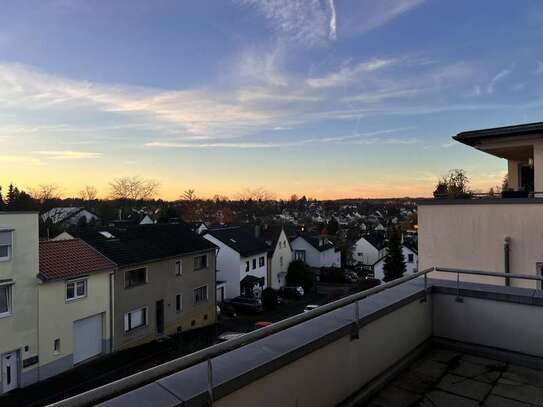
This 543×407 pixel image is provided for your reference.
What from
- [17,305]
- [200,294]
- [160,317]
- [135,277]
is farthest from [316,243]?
[17,305]

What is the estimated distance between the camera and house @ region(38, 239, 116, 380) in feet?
57.4

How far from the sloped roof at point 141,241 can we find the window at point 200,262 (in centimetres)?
63

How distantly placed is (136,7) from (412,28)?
9390 millimetres

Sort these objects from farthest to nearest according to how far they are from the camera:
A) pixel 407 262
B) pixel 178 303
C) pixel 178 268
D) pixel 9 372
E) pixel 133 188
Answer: pixel 133 188 → pixel 407 262 → pixel 178 268 → pixel 178 303 → pixel 9 372

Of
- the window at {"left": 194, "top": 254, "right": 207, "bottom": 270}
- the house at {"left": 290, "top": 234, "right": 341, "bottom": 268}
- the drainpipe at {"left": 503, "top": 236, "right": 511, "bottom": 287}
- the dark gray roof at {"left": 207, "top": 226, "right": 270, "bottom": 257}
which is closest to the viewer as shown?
the drainpipe at {"left": 503, "top": 236, "right": 511, "bottom": 287}

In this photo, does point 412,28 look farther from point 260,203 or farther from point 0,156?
point 260,203

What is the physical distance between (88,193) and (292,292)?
1890 inches

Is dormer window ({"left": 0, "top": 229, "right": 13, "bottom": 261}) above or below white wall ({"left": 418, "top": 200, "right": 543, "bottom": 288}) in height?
below

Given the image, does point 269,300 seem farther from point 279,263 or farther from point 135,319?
point 135,319

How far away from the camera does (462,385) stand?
10.7ft

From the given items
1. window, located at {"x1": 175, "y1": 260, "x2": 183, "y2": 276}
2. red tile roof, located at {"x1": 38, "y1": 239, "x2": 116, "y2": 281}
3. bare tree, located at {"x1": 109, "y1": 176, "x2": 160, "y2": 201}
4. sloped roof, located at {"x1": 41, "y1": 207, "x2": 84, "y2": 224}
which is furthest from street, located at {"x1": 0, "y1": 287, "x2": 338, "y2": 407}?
bare tree, located at {"x1": 109, "y1": 176, "x2": 160, "y2": 201}

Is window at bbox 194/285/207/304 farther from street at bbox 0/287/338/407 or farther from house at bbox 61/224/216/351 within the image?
street at bbox 0/287/338/407

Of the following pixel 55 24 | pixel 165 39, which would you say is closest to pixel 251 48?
pixel 165 39

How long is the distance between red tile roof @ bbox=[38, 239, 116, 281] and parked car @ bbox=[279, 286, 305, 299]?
1858cm
